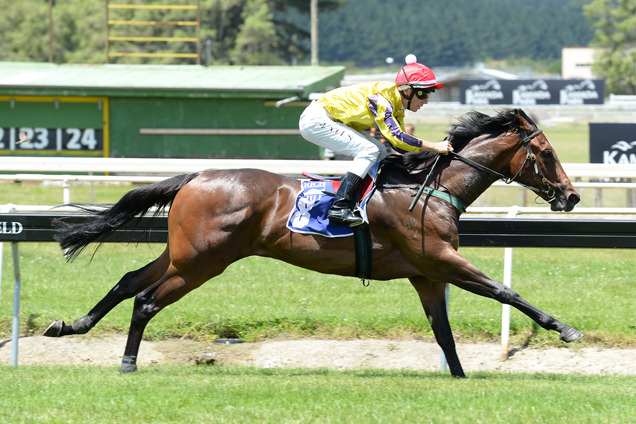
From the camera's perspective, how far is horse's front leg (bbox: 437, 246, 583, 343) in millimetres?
4930

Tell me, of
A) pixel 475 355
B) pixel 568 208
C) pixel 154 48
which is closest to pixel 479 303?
pixel 475 355

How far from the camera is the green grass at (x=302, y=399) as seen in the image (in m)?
3.95

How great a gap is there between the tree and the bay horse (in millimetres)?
53989

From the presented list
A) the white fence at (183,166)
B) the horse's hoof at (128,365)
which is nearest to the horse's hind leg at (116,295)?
the horse's hoof at (128,365)

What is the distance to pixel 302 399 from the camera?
13.9ft

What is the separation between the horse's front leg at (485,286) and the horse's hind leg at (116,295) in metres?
1.97

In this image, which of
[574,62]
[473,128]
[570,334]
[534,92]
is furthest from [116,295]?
[574,62]

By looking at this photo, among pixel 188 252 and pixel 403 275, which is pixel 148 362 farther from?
pixel 403 275

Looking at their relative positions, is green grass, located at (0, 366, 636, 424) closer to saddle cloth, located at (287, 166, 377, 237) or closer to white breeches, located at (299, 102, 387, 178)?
saddle cloth, located at (287, 166, 377, 237)

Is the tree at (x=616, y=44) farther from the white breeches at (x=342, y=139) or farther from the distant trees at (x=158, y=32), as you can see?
the white breeches at (x=342, y=139)

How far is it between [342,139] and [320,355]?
193 centimetres

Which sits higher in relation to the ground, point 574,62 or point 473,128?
point 574,62

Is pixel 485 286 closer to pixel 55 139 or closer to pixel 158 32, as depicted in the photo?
pixel 55 139

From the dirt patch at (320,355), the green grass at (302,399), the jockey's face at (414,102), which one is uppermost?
the jockey's face at (414,102)
